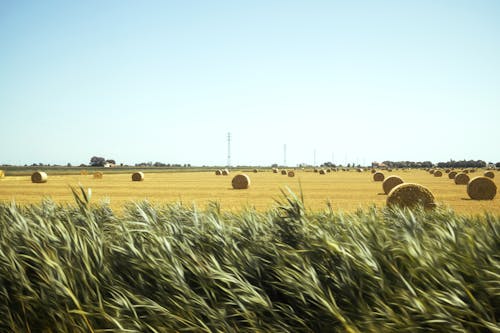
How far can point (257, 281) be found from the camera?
609 cm

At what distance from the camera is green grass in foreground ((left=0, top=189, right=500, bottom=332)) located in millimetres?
4961

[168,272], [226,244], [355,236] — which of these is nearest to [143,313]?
[168,272]

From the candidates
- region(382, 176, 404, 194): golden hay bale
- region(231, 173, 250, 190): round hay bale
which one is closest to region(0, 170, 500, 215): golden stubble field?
region(382, 176, 404, 194): golden hay bale

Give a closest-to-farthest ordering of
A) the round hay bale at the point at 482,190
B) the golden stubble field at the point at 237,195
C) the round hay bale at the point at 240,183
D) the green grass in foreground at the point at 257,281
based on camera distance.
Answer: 1. the green grass in foreground at the point at 257,281
2. the golden stubble field at the point at 237,195
3. the round hay bale at the point at 482,190
4. the round hay bale at the point at 240,183

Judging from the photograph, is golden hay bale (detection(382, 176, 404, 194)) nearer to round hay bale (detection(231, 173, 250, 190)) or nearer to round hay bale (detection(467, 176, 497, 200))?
round hay bale (detection(467, 176, 497, 200))

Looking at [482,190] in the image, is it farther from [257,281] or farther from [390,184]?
[257,281]

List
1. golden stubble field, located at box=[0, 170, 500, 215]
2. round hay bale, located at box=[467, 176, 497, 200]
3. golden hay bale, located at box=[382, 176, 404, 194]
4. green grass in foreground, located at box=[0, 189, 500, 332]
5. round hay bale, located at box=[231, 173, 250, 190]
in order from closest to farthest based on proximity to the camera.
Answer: green grass in foreground, located at box=[0, 189, 500, 332], golden stubble field, located at box=[0, 170, 500, 215], round hay bale, located at box=[467, 176, 497, 200], golden hay bale, located at box=[382, 176, 404, 194], round hay bale, located at box=[231, 173, 250, 190]

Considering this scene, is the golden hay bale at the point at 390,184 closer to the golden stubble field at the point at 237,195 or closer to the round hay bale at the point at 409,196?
the golden stubble field at the point at 237,195

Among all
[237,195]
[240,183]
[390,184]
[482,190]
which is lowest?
[237,195]

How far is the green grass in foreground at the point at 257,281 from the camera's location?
496cm

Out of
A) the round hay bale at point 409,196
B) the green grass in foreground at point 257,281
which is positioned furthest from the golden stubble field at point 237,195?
the round hay bale at point 409,196

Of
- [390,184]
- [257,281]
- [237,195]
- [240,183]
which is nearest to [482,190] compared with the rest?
[390,184]

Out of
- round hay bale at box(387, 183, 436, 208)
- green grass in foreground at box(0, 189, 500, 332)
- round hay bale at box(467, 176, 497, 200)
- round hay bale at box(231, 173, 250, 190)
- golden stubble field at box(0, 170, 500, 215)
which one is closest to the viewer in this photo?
green grass in foreground at box(0, 189, 500, 332)

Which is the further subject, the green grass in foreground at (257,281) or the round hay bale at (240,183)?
the round hay bale at (240,183)
